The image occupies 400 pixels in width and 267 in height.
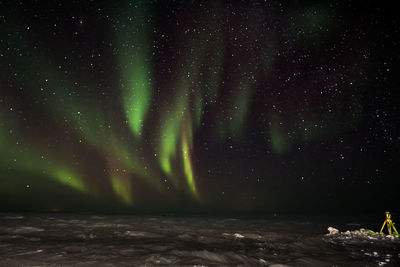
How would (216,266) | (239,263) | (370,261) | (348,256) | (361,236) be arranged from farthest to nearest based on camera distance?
(361,236)
(348,256)
(370,261)
(239,263)
(216,266)

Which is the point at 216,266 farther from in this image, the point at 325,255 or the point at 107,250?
the point at 325,255

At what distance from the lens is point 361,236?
53.8ft

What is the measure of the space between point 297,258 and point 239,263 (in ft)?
8.52

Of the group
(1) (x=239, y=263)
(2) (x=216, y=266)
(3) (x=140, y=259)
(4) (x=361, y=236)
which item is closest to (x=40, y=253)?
(3) (x=140, y=259)

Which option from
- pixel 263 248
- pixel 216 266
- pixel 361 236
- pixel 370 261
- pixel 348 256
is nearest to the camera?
pixel 216 266

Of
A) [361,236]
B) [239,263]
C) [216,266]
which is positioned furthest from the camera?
[361,236]

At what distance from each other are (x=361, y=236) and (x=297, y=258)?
29.3 ft

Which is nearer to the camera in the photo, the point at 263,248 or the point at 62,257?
the point at 62,257

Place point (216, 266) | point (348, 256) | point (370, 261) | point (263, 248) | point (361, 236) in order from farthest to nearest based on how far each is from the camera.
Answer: point (361, 236) < point (263, 248) < point (348, 256) < point (370, 261) < point (216, 266)

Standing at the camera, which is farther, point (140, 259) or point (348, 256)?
point (348, 256)

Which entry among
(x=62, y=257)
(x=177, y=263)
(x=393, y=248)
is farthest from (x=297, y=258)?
(x=62, y=257)

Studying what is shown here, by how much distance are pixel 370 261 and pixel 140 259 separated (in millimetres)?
7645

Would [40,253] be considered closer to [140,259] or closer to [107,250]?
[107,250]

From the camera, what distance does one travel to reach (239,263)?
8711 millimetres
